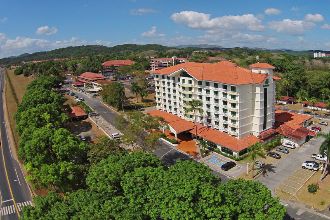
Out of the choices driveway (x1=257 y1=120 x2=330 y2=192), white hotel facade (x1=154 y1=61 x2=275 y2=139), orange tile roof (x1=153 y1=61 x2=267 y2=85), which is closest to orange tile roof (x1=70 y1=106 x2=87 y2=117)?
orange tile roof (x1=153 y1=61 x2=267 y2=85)

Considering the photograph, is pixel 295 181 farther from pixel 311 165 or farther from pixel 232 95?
pixel 232 95

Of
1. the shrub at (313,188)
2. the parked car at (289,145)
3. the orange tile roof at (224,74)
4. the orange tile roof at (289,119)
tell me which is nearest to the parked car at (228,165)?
the shrub at (313,188)

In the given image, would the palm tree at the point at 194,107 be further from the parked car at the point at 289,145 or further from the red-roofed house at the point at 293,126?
the parked car at the point at 289,145

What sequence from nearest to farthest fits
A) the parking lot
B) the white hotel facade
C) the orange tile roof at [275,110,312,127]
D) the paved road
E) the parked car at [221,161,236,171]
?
the paved road → the parking lot → the parked car at [221,161,236,171] → the white hotel facade → the orange tile roof at [275,110,312,127]

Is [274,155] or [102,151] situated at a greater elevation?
[102,151]

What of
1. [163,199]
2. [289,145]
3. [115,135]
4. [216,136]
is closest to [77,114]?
[115,135]

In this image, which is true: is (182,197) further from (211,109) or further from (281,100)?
(281,100)

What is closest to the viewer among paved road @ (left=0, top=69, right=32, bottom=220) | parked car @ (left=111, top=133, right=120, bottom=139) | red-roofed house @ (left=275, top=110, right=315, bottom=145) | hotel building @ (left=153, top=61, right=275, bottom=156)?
paved road @ (left=0, top=69, right=32, bottom=220)

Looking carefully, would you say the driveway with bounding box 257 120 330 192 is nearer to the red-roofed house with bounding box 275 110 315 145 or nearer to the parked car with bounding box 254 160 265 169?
the red-roofed house with bounding box 275 110 315 145
